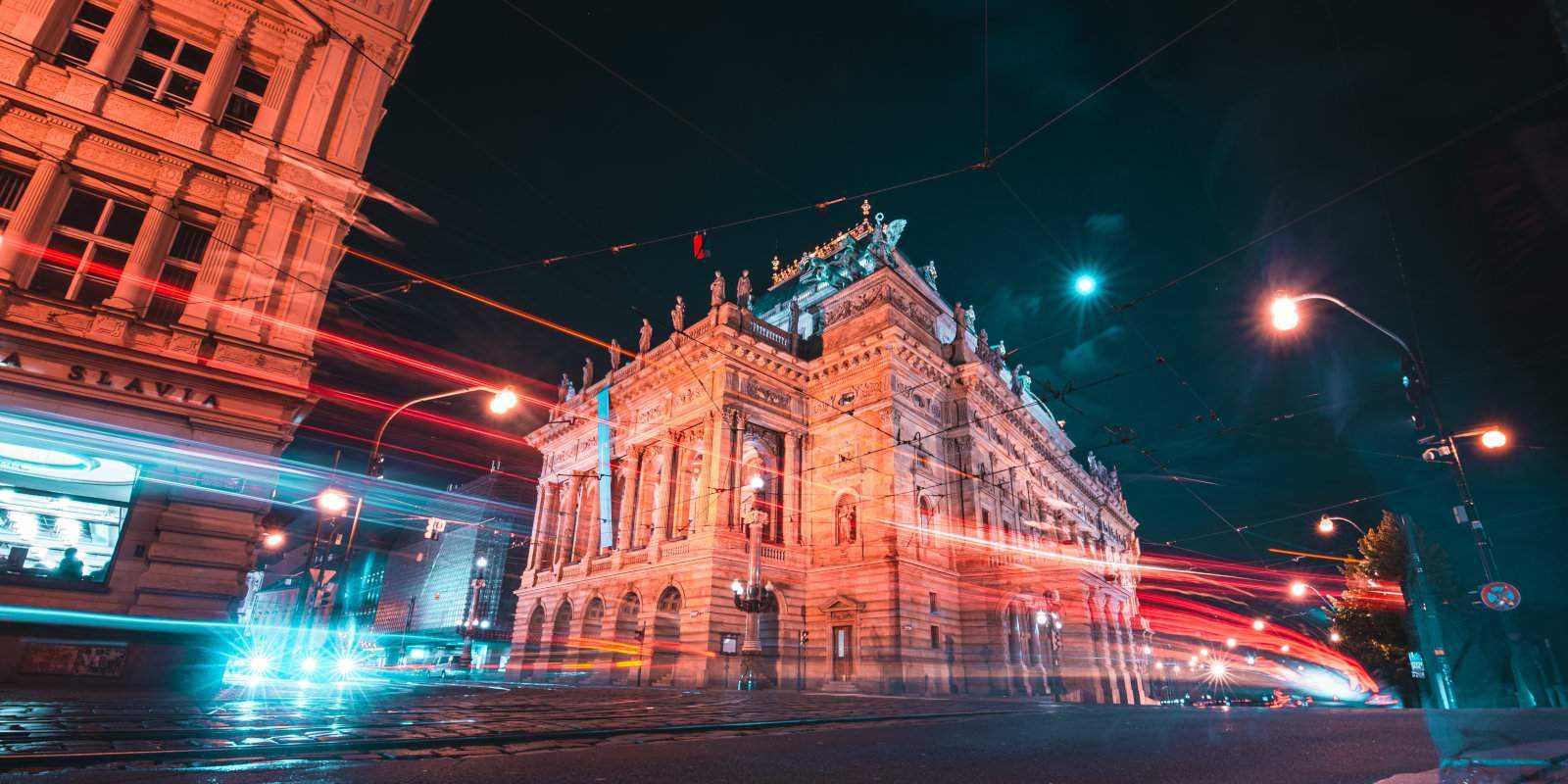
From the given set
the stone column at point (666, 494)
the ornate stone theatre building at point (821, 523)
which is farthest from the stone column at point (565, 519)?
the stone column at point (666, 494)

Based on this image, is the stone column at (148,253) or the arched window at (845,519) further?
the arched window at (845,519)

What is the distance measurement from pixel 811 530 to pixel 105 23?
2967 centimetres

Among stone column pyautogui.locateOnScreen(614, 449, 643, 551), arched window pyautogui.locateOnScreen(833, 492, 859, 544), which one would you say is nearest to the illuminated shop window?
stone column pyautogui.locateOnScreen(614, 449, 643, 551)

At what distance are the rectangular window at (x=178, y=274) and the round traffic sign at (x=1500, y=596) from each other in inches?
1077

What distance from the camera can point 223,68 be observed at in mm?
15359

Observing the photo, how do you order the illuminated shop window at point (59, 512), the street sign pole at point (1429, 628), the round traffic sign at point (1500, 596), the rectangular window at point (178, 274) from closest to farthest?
1. the illuminated shop window at point (59, 512)
2. the round traffic sign at point (1500, 596)
3. the rectangular window at point (178, 274)
4. the street sign pole at point (1429, 628)

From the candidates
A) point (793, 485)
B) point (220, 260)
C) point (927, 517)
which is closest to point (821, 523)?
point (793, 485)

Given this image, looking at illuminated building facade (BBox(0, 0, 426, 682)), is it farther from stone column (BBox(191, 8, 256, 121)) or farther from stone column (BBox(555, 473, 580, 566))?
stone column (BBox(555, 473, 580, 566))

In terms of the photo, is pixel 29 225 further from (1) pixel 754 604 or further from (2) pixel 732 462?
(2) pixel 732 462

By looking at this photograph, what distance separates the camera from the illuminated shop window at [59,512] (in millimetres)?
11219

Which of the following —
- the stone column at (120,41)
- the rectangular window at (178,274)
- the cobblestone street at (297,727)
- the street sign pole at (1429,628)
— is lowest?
the cobblestone street at (297,727)

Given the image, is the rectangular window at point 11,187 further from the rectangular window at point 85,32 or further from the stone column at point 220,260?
the stone column at point 220,260

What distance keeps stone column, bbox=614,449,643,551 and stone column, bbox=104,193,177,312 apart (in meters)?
24.1

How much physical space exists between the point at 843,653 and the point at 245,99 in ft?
94.0
